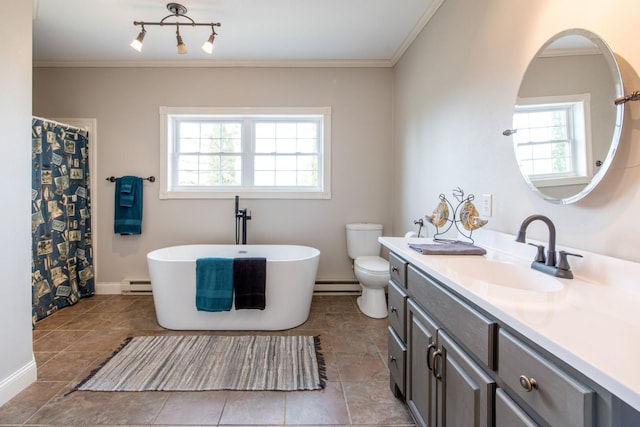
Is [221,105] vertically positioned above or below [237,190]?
above

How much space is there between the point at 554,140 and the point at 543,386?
1022 mm

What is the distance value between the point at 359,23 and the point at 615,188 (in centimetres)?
233

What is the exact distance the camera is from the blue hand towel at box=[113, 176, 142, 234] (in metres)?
3.24

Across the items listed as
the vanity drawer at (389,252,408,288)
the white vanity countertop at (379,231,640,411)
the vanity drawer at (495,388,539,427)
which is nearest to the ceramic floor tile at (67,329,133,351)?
the vanity drawer at (389,252,408,288)

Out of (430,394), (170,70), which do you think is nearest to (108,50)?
(170,70)

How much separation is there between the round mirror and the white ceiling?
54.3 inches

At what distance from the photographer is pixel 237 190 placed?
134 inches

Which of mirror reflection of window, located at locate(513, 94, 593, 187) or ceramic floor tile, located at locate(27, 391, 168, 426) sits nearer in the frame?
mirror reflection of window, located at locate(513, 94, 593, 187)

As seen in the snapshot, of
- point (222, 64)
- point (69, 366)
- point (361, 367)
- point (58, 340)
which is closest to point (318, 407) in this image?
point (361, 367)

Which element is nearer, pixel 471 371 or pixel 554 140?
pixel 471 371

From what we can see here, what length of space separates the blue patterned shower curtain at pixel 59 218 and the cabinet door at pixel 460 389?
132 inches

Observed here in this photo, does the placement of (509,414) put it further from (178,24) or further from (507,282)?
(178,24)

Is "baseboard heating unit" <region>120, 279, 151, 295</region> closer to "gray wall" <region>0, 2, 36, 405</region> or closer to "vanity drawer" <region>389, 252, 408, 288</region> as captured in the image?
"gray wall" <region>0, 2, 36, 405</region>

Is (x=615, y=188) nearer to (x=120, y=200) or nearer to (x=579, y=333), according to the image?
(x=579, y=333)
